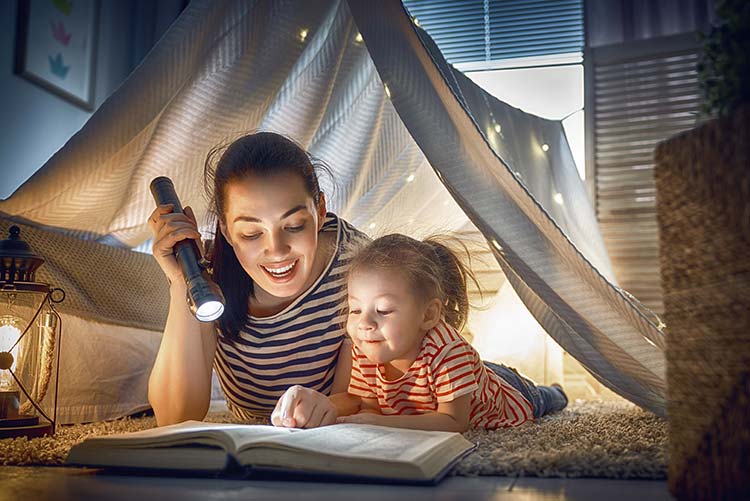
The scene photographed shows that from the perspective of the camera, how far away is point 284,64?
1.82 meters

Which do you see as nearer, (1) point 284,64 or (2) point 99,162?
(2) point 99,162

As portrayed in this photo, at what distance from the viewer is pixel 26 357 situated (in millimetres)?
1434

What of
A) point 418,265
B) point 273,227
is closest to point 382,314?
point 418,265

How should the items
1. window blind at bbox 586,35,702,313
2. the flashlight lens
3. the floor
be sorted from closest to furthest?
1. the floor
2. the flashlight lens
3. window blind at bbox 586,35,702,313

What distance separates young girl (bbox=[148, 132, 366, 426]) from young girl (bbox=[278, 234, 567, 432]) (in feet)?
0.32

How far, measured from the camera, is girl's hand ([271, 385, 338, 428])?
115cm

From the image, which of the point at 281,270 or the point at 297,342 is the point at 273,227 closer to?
the point at 281,270

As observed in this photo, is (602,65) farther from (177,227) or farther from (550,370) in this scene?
(177,227)

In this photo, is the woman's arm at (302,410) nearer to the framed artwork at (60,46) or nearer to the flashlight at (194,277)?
the flashlight at (194,277)

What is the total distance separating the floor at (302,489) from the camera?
2.75 ft

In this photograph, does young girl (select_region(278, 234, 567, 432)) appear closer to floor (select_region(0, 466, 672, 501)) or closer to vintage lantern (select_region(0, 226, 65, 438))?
floor (select_region(0, 466, 672, 501))

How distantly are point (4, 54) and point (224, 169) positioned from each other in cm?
154

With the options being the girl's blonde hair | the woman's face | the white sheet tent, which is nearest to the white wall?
the white sheet tent

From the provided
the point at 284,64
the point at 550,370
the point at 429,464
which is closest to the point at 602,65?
the point at 550,370
